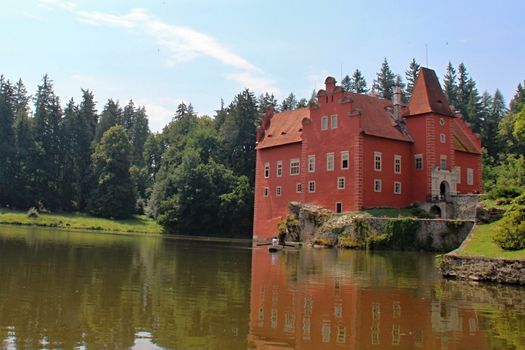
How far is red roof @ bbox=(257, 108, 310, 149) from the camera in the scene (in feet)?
201

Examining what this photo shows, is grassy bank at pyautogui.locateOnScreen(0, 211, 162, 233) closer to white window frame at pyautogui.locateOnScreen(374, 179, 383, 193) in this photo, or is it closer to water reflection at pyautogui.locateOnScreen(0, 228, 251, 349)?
white window frame at pyautogui.locateOnScreen(374, 179, 383, 193)

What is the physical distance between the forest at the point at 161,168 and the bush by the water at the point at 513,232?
44597 millimetres

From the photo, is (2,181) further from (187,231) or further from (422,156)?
(422,156)

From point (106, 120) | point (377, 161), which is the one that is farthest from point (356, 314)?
point (106, 120)

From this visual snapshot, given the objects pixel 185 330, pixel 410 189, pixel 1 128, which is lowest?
pixel 185 330

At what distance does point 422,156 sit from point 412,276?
108 feet

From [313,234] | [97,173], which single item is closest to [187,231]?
[97,173]

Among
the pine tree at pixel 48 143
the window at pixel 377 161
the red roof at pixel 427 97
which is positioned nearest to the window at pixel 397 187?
the window at pixel 377 161

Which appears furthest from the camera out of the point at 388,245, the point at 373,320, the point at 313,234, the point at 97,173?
the point at 97,173

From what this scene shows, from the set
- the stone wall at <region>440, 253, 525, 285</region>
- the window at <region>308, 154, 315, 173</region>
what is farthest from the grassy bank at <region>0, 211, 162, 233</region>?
the stone wall at <region>440, 253, 525, 285</region>

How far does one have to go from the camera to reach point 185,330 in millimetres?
10906

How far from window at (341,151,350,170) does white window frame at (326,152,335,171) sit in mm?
1223

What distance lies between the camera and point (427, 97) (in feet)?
177

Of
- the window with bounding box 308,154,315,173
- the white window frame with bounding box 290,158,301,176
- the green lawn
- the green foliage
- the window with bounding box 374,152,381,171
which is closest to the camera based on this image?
the green lawn
